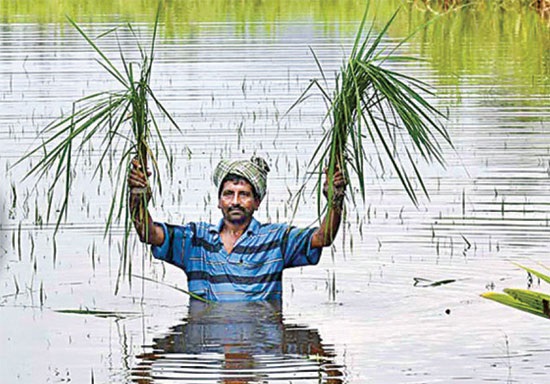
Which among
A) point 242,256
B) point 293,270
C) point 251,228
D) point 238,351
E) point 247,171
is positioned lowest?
point 238,351

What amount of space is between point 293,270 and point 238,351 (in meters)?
1.93

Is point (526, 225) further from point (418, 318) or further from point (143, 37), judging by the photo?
point (143, 37)

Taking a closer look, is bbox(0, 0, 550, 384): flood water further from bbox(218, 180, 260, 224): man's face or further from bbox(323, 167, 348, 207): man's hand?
bbox(323, 167, 348, 207): man's hand

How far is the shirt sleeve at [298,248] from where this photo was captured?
745cm

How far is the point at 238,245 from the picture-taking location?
7473 mm

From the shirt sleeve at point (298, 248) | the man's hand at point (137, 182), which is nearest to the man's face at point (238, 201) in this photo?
the shirt sleeve at point (298, 248)

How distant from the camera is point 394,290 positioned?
27.4ft

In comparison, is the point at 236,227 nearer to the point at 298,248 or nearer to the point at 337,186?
the point at 298,248

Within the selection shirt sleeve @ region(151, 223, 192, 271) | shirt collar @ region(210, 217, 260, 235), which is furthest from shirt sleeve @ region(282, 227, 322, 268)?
shirt sleeve @ region(151, 223, 192, 271)

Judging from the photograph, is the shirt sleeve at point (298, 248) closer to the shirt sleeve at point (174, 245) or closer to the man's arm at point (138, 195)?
the shirt sleeve at point (174, 245)

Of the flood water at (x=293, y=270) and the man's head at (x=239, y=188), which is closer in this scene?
the flood water at (x=293, y=270)

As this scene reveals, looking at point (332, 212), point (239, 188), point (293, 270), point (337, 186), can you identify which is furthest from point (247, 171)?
point (293, 270)

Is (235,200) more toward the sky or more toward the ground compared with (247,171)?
more toward the ground

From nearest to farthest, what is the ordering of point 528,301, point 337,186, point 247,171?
point 528,301 → point 337,186 → point 247,171
